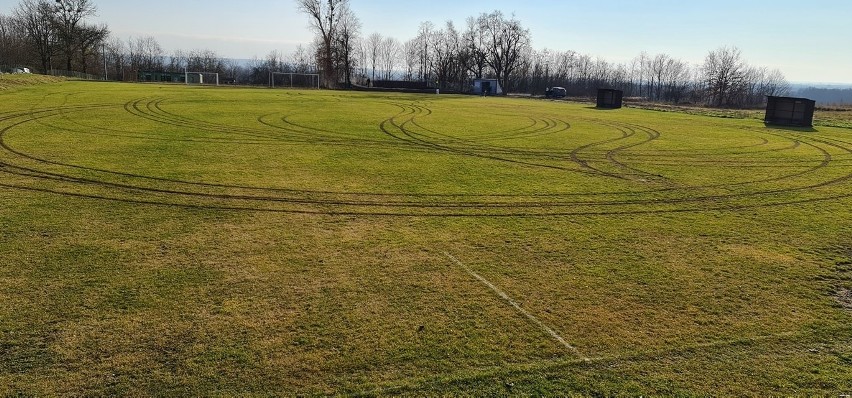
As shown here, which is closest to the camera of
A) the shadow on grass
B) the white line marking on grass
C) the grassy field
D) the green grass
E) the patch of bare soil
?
the grassy field

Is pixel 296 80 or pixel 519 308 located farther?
pixel 296 80

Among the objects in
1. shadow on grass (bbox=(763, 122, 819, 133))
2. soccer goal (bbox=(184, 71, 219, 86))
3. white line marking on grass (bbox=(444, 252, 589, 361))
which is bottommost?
white line marking on grass (bbox=(444, 252, 589, 361))

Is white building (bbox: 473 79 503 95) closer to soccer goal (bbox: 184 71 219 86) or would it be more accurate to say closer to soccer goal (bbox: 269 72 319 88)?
soccer goal (bbox: 269 72 319 88)

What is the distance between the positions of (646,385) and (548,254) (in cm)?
432

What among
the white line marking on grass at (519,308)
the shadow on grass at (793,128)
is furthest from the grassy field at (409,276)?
the shadow on grass at (793,128)

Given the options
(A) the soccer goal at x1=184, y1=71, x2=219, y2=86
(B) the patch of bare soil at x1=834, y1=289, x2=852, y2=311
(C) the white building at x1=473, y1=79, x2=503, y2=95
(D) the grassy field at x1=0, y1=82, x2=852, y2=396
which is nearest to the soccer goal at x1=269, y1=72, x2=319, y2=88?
(A) the soccer goal at x1=184, y1=71, x2=219, y2=86

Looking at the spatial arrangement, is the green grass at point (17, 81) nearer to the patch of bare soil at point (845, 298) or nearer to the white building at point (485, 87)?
the patch of bare soil at point (845, 298)

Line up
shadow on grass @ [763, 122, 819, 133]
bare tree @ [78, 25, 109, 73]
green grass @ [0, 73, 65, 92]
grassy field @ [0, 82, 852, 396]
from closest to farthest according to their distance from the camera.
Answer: grassy field @ [0, 82, 852, 396], shadow on grass @ [763, 122, 819, 133], green grass @ [0, 73, 65, 92], bare tree @ [78, 25, 109, 73]

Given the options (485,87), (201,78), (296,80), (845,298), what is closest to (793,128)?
(845,298)

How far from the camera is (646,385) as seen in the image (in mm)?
6316

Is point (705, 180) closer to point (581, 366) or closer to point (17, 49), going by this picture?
point (581, 366)

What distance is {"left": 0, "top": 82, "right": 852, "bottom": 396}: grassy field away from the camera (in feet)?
21.1

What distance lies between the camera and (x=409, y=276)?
9.23 metres

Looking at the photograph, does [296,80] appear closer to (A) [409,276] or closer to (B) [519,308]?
(A) [409,276]
